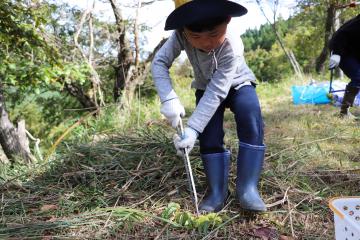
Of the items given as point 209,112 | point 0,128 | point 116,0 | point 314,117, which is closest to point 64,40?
point 116,0

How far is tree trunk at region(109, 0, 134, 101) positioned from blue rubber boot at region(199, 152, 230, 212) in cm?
672

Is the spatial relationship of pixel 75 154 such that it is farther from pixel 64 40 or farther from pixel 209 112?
pixel 64 40

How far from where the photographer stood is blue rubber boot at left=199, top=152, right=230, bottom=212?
185cm

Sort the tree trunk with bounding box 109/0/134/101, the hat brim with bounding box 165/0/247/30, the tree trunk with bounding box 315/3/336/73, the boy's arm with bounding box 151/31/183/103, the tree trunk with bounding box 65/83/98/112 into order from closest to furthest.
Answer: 1. the hat brim with bounding box 165/0/247/30
2. the boy's arm with bounding box 151/31/183/103
3. the tree trunk with bounding box 109/0/134/101
4. the tree trunk with bounding box 65/83/98/112
5. the tree trunk with bounding box 315/3/336/73

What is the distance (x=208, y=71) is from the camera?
1.91 meters

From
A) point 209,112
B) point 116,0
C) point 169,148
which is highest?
point 116,0

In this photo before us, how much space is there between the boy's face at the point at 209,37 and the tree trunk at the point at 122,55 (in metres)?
6.84

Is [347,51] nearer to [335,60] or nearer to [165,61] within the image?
[335,60]

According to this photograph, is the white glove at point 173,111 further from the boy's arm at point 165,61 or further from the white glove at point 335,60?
the white glove at point 335,60

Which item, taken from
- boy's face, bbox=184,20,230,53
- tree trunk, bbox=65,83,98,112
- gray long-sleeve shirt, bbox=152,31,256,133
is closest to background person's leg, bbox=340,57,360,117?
gray long-sleeve shirt, bbox=152,31,256,133

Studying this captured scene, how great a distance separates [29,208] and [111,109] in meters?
3.41

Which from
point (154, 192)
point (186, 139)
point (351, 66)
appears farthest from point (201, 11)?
point (351, 66)

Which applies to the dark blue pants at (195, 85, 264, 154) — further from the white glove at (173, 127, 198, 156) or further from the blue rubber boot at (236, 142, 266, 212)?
the white glove at (173, 127, 198, 156)

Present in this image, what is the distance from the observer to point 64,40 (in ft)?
26.6
